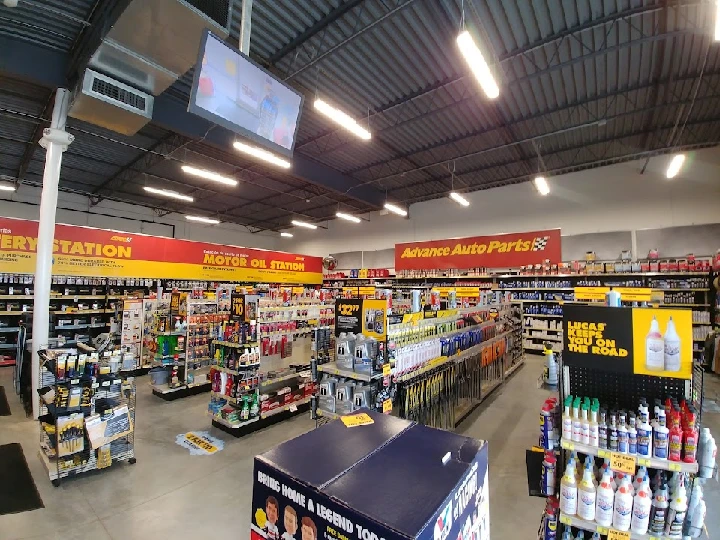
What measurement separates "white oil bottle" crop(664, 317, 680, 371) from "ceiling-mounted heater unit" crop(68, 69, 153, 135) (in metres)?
7.19

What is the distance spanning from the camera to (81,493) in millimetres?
3461

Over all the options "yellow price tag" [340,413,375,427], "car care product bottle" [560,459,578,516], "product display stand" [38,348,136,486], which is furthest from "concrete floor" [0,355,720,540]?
"yellow price tag" [340,413,375,427]

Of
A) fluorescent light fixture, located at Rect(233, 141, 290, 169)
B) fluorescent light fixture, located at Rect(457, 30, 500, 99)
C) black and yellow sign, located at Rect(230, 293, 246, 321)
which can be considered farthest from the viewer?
fluorescent light fixture, located at Rect(233, 141, 290, 169)

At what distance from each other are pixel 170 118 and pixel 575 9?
7.37 metres

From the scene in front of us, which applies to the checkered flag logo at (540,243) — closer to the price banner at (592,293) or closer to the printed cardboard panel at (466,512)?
the price banner at (592,293)

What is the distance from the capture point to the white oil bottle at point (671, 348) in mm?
2092

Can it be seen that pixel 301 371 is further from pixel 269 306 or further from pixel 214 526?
pixel 214 526

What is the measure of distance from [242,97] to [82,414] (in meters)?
3.93

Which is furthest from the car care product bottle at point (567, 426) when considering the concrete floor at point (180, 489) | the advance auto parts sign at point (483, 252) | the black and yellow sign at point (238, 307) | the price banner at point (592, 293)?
the advance auto parts sign at point (483, 252)

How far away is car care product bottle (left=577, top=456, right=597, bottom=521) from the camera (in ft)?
6.74

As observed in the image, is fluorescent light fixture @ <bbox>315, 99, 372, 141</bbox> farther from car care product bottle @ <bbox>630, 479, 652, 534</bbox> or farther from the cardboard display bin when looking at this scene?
car care product bottle @ <bbox>630, 479, 652, 534</bbox>

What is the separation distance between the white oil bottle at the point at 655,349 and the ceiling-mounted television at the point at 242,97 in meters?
4.22

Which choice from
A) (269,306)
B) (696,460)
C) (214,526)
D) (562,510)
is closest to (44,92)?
(269,306)

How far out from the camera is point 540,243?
11.0m
